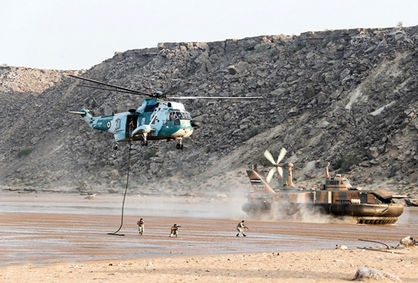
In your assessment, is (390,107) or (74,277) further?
(390,107)

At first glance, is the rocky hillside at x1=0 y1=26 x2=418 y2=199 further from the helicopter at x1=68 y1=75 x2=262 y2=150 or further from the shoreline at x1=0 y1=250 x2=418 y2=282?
the shoreline at x1=0 y1=250 x2=418 y2=282

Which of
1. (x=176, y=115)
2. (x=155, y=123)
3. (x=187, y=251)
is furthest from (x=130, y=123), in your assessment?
(x=187, y=251)

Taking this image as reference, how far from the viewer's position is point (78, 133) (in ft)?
307

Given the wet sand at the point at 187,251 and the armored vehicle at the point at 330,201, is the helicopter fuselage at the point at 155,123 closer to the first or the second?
the wet sand at the point at 187,251

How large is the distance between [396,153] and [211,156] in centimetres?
2325

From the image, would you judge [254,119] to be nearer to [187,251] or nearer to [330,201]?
[330,201]

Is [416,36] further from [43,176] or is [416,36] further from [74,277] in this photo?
[74,277]

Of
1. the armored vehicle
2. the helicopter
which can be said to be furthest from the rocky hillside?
the helicopter

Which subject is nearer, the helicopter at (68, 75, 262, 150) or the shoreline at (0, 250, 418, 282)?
the shoreline at (0, 250, 418, 282)

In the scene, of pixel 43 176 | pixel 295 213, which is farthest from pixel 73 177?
pixel 295 213

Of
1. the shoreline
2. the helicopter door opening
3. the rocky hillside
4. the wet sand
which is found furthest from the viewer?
the rocky hillside

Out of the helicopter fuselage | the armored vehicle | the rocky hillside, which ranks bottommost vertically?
the armored vehicle

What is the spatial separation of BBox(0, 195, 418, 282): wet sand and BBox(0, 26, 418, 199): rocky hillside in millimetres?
26757

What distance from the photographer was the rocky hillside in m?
63.6
